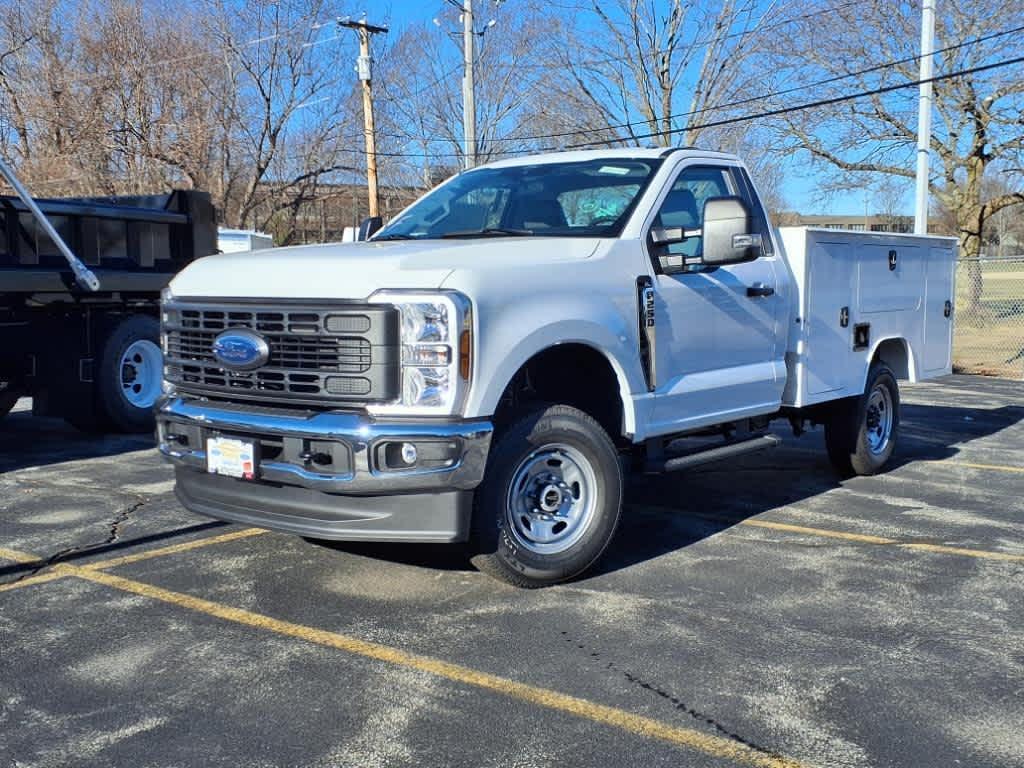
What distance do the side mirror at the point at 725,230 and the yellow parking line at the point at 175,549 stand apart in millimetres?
2806

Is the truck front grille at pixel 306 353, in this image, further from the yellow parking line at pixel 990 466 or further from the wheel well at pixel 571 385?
the yellow parking line at pixel 990 466

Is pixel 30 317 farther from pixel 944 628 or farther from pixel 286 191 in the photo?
pixel 286 191

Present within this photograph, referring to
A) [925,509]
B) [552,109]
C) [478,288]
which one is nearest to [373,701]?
[478,288]

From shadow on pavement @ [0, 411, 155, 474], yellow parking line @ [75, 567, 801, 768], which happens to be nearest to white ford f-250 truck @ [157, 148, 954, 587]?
yellow parking line @ [75, 567, 801, 768]

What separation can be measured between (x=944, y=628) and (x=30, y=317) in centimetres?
736

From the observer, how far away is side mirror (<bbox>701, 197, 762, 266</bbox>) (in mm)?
5418

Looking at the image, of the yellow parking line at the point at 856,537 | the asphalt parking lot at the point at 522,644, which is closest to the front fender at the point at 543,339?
the asphalt parking lot at the point at 522,644

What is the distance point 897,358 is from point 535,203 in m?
3.73

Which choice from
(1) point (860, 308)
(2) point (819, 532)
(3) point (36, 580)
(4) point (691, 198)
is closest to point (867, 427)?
(1) point (860, 308)

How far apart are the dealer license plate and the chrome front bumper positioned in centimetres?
5

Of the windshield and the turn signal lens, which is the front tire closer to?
the turn signal lens

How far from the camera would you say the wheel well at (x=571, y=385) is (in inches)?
202

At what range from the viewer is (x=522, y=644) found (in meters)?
4.35

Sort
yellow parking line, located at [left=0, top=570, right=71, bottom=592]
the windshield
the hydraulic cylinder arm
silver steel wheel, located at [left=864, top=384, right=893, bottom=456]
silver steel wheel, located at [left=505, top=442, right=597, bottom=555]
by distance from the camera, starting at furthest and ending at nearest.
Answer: silver steel wheel, located at [left=864, top=384, right=893, bottom=456] < the hydraulic cylinder arm < the windshield < yellow parking line, located at [left=0, top=570, right=71, bottom=592] < silver steel wheel, located at [left=505, top=442, right=597, bottom=555]
